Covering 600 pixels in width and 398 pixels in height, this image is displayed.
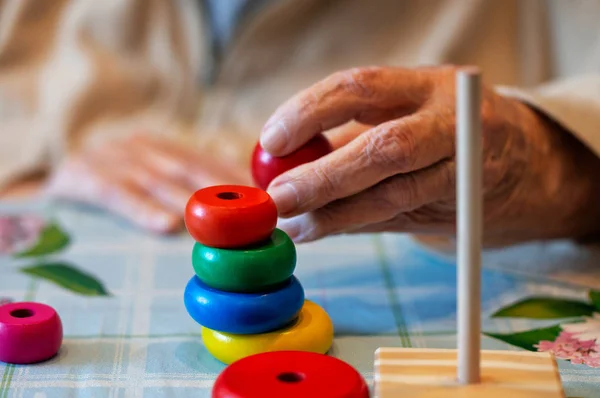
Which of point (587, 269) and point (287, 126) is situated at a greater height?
point (287, 126)

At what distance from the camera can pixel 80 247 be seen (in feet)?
3.88

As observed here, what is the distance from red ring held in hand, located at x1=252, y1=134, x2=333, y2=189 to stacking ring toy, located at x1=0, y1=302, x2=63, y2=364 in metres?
0.26

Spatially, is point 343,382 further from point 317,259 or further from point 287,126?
point 317,259

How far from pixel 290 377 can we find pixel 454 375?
138 millimetres

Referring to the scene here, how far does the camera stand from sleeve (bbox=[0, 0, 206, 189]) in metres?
1.63

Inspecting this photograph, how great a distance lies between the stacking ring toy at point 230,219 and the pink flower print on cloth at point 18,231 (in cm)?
50

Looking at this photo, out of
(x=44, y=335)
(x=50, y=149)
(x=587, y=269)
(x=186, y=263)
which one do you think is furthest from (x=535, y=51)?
(x=44, y=335)

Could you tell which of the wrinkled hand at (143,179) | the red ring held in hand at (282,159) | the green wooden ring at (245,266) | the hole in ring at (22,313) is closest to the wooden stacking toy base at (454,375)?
the green wooden ring at (245,266)

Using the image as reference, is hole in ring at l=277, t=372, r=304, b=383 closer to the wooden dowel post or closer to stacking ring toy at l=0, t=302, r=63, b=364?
the wooden dowel post

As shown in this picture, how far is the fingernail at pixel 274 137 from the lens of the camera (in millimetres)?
838

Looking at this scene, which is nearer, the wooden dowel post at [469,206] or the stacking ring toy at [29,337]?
the wooden dowel post at [469,206]

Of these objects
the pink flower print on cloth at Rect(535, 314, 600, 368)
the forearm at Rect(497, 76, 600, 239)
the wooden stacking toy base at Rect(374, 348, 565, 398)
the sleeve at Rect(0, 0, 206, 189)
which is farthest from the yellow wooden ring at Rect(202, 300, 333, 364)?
the sleeve at Rect(0, 0, 206, 189)

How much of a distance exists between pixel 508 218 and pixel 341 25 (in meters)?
0.73

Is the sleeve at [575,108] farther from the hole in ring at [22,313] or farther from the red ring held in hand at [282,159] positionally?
the hole in ring at [22,313]
